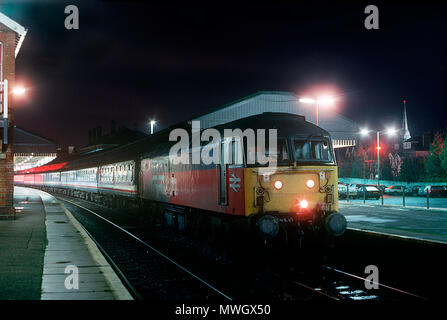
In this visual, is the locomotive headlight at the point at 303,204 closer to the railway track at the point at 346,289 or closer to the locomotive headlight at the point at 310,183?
the locomotive headlight at the point at 310,183

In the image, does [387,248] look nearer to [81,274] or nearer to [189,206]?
[189,206]

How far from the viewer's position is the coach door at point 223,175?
1179 centimetres

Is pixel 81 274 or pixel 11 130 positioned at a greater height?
pixel 11 130

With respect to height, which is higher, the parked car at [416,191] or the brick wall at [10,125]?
the brick wall at [10,125]

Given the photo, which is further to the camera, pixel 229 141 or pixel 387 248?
pixel 387 248

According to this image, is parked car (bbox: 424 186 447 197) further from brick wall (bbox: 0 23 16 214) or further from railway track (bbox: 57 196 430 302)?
railway track (bbox: 57 196 430 302)

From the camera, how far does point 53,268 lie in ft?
32.8

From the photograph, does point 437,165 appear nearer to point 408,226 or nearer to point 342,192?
point 342,192

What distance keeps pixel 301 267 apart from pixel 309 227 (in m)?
0.99

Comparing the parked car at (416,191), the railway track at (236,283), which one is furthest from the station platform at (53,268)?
the parked car at (416,191)

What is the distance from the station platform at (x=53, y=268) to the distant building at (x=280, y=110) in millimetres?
24510

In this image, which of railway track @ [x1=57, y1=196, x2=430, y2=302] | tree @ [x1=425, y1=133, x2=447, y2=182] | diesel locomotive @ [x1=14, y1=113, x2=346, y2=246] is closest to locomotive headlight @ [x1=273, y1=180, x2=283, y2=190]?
diesel locomotive @ [x1=14, y1=113, x2=346, y2=246]
